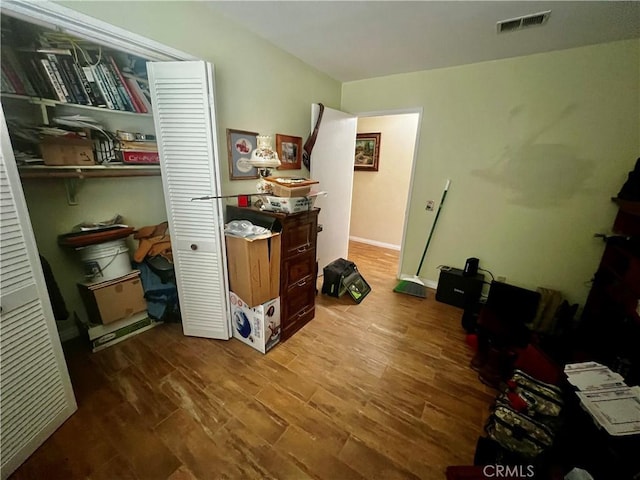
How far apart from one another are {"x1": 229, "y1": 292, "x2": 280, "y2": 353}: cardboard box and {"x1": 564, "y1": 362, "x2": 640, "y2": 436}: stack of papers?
174 centimetres

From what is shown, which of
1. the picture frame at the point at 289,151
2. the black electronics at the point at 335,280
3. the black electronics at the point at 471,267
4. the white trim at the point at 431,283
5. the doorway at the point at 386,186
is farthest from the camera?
the doorway at the point at 386,186

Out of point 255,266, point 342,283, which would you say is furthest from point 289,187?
point 342,283

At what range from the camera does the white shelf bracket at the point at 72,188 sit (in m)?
1.76

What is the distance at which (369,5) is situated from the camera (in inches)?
60.6

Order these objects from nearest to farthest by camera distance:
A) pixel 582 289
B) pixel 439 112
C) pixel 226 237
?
1. pixel 226 237
2. pixel 582 289
3. pixel 439 112

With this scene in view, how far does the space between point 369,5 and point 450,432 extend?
2.65 meters

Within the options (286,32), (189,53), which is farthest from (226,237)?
(286,32)

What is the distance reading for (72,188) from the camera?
5.84ft

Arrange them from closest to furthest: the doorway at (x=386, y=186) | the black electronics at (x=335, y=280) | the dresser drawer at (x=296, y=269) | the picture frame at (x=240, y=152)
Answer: the dresser drawer at (x=296, y=269) → the picture frame at (x=240, y=152) → the black electronics at (x=335, y=280) → the doorway at (x=386, y=186)

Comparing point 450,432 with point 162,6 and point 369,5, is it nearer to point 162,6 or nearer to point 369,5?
point 369,5

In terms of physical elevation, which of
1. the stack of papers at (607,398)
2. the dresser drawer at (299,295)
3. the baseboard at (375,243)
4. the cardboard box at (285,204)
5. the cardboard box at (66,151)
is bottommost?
the baseboard at (375,243)

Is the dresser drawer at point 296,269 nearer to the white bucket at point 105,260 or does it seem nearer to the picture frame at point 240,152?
the picture frame at point 240,152

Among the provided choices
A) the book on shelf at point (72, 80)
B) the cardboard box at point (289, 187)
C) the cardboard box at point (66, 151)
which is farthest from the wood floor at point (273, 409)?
the book on shelf at point (72, 80)

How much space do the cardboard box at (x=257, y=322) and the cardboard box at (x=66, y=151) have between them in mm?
1375
